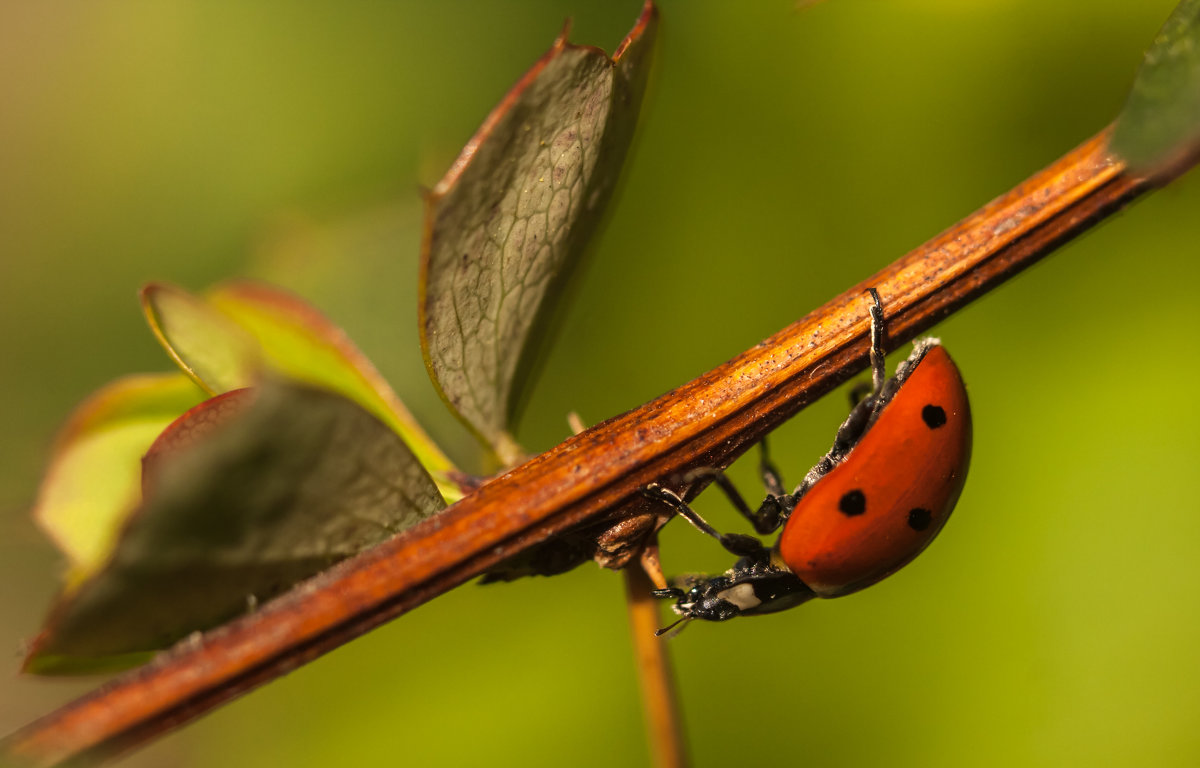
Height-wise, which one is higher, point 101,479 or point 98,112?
point 98,112

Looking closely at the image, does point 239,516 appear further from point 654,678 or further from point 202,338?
point 654,678

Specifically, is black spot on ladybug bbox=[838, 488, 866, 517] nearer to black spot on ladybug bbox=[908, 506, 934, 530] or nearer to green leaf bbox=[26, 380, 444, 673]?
black spot on ladybug bbox=[908, 506, 934, 530]

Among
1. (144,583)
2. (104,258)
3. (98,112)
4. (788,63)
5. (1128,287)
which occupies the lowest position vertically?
(144,583)

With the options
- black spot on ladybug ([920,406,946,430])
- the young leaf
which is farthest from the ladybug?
the young leaf

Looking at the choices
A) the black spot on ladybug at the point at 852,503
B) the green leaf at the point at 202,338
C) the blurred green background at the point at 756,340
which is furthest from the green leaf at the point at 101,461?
the black spot on ladybug at the point at 852,503

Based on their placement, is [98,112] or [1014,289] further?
[98,112]

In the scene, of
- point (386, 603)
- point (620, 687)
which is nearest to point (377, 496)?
point (386, 603)

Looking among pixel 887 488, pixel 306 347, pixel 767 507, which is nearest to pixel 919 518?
pixel 887 488

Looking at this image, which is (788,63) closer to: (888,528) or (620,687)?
(888,528)
